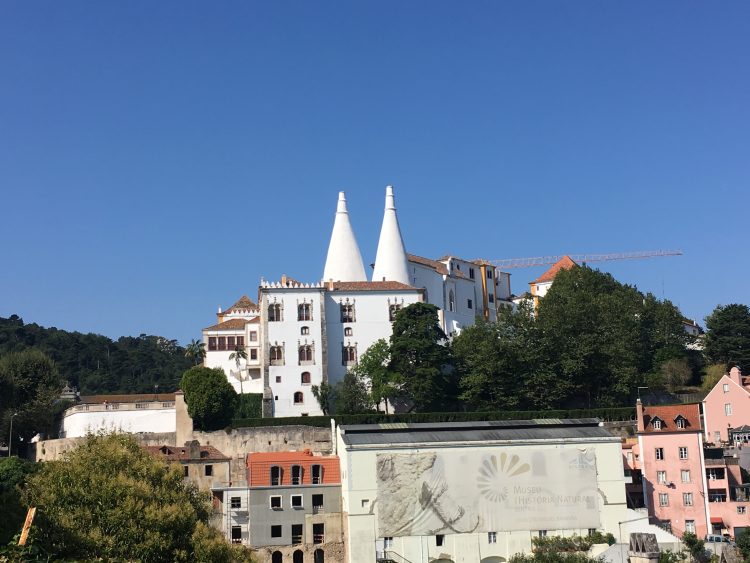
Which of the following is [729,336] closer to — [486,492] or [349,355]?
[349,355]

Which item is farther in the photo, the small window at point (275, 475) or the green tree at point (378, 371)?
the green tree at point (378, 371)

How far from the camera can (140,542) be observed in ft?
124

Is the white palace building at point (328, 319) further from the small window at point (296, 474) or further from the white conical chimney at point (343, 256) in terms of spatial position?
the small window at point (296, 474)

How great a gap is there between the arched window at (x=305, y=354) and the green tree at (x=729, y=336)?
34.5m

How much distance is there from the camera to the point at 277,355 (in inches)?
3113

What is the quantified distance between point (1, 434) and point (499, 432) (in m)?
41.9

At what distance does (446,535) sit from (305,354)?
2606 centimetres

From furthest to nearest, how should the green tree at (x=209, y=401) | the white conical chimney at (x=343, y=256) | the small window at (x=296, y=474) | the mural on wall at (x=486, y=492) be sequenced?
the white conical chimney at (x=343, y=256) < the green tree at (x=209, y=401) < the small window at (x=296, y=474) < the mural on wall at (x=486, y=492)

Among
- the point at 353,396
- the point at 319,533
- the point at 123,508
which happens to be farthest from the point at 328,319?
the point at 123,508

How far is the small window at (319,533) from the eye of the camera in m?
56.5

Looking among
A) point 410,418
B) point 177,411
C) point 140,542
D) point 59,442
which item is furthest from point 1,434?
point 140,542

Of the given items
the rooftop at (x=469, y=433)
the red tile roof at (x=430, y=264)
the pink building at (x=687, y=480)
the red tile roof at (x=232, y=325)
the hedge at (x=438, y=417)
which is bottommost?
the pink building at (x=687, y=480)

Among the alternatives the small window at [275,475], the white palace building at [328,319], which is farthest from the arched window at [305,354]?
the small window at [275,475]

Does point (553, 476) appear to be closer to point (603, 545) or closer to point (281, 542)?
point (603, 545)
